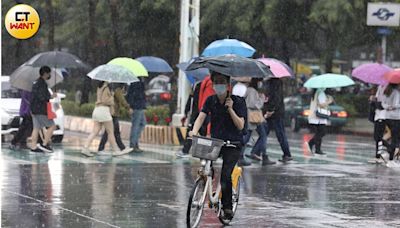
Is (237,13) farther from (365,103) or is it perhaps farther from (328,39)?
(365,103)

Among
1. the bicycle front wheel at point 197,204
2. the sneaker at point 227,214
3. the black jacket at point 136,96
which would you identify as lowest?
the sneaker at point 227,214

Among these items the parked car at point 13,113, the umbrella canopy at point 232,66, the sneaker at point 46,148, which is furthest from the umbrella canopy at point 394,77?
the umbrella canopy at point 232,66

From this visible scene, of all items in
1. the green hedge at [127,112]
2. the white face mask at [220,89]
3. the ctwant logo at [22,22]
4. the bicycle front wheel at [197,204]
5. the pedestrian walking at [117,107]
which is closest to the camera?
the bicycle front wheel at [197,204]

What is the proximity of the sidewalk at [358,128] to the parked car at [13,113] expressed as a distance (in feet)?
48.1

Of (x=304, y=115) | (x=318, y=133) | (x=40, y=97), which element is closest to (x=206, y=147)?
(x=40, y=97)

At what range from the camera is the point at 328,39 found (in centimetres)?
3816

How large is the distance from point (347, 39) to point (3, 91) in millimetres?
17033

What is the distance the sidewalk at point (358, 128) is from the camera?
35438 millimetres

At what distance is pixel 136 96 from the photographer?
68.2ft

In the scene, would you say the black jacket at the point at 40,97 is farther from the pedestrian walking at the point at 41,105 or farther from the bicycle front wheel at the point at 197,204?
the bicycle front wheel at the point at 197,204

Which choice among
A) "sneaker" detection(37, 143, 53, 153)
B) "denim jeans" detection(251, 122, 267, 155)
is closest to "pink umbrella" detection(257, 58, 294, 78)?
"denim jeans" detection(251, 122, 267, 155)

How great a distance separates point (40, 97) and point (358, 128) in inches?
791

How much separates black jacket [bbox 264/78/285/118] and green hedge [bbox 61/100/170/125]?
234 inches

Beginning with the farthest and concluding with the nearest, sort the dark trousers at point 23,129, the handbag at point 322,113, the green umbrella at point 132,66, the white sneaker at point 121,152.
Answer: the dark trousers at point 23,129 < the handbag at point 322,113 < the green umbrella at point 132,66 < the white sneaker at point 121,152
